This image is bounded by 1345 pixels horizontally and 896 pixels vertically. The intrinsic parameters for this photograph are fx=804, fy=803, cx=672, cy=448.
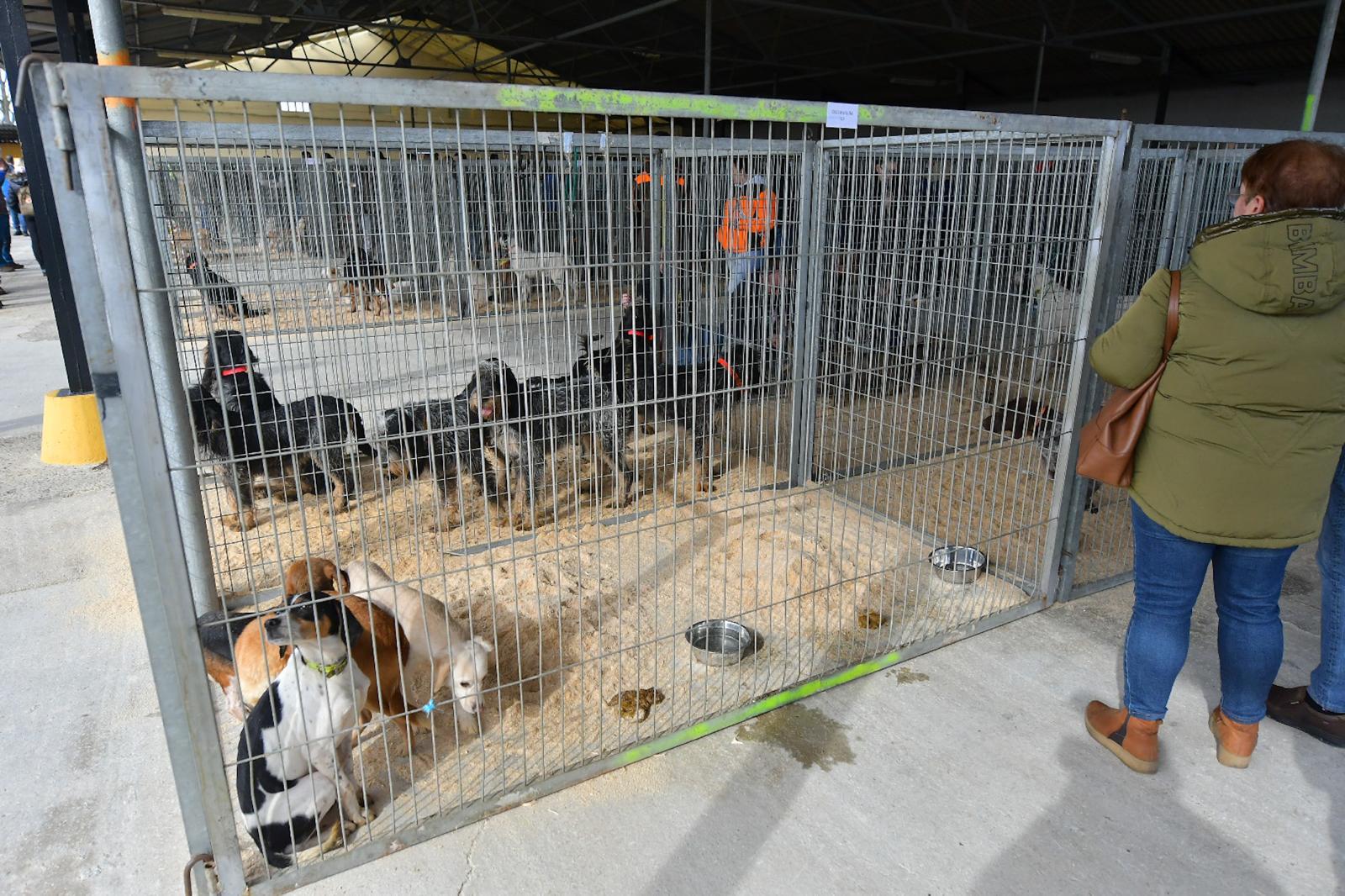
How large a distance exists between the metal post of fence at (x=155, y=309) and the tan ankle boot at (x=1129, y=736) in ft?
9.53

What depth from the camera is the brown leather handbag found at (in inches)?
93.0

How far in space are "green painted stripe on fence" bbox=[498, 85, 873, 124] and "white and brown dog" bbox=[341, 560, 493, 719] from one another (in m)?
1.50

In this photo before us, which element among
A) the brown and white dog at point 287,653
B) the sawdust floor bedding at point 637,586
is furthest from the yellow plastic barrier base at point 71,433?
the brown and white dog at point 287,653

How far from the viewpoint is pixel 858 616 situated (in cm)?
353

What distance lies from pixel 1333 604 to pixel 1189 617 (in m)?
0.62

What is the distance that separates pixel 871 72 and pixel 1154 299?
16394 millimetres

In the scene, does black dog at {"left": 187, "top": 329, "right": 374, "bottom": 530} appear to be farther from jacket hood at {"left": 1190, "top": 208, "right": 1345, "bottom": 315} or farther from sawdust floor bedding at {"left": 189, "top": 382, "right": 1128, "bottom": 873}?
jacket hood at {"left": 1190, "top": 208, "right": 1345, "bottom": 315}

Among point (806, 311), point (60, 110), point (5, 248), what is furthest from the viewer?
point (5, 248)

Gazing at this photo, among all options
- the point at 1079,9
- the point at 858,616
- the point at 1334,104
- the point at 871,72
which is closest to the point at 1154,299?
the point at 858,616

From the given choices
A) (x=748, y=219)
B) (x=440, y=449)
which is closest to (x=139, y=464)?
(x=440, y=449)

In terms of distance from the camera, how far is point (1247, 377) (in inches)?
84.0

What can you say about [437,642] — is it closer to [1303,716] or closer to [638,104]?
[638,104]

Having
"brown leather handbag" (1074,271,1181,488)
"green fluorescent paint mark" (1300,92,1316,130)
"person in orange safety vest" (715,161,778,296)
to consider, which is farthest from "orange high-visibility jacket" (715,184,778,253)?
"green fluorescent paint mark" (1300,92,1316,130)

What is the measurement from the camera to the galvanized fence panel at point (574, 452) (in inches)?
76.6
